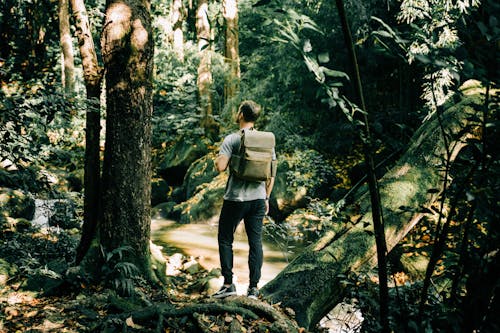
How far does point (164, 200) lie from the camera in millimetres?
15258

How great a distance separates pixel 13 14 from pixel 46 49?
2.03m

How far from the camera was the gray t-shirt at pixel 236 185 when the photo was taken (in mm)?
4137

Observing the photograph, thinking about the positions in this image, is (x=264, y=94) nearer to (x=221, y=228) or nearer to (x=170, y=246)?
(x=170, y=246)

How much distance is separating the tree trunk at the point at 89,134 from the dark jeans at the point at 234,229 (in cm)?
156

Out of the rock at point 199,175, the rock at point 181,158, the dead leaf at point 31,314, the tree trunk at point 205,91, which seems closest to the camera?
the dead leaf at point 31,314

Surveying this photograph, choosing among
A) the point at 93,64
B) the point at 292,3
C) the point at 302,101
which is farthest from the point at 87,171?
the point at 302,101

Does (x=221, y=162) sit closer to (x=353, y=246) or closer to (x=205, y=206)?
(x=353, y=246)

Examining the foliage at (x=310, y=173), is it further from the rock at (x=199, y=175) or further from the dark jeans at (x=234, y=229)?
the dark jeans at (x=234, y=229)

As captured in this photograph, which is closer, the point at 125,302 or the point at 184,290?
the point at 125,302

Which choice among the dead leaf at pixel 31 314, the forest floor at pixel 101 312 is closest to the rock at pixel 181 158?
the forest floor at pixel 101 312

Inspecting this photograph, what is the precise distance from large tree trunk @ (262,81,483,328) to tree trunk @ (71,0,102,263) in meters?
2.18

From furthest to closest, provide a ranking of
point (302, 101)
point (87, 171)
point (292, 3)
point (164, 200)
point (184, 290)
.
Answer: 1. point (164, 200)
2. point (302, 101)
3. point (292, 3)
4. point (184, 290)
5. point (87, 171)

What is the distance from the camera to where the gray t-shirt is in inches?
163

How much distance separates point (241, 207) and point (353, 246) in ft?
3.90
